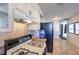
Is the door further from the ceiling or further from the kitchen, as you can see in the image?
the ceiling

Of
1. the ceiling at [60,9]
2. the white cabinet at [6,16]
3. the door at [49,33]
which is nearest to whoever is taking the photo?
the white cabinet at [6,16]

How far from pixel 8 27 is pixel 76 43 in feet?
3.02

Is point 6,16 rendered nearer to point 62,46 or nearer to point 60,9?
point 60,9

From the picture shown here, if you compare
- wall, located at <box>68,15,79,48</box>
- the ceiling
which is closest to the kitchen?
the ceiling

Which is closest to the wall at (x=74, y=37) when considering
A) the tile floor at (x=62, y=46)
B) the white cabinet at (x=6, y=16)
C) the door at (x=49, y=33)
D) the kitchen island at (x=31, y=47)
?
the tile floor at (x=62, y=46)

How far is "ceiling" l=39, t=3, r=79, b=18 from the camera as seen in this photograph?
1176 millimetres

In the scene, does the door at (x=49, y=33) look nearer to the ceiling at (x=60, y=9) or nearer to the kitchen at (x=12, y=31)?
the kitchen at (x=12, y=31)

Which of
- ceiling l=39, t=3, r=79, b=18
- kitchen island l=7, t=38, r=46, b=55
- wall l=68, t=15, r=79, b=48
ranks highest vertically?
ceiling l=39, t=3, r=79, b=18

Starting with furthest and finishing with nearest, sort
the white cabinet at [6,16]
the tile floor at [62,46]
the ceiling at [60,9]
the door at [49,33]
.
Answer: the door at [49,33], the tile floor at [62,46], the ceiling at [60,9], the white cabinet at [6,16]

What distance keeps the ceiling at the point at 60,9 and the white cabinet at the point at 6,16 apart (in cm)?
40

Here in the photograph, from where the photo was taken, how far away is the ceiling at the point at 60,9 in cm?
118

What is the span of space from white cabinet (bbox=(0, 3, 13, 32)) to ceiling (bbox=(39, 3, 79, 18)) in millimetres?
402
